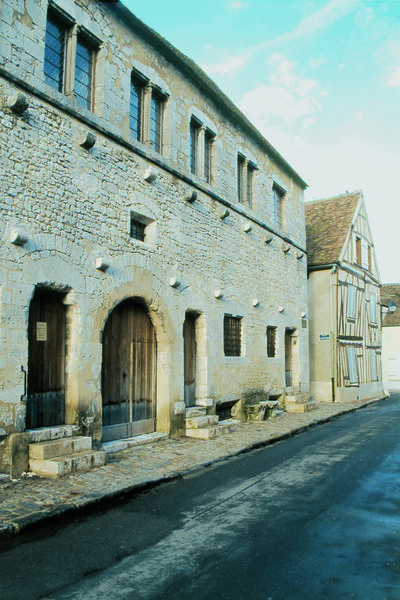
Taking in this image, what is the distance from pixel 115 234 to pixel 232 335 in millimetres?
4764

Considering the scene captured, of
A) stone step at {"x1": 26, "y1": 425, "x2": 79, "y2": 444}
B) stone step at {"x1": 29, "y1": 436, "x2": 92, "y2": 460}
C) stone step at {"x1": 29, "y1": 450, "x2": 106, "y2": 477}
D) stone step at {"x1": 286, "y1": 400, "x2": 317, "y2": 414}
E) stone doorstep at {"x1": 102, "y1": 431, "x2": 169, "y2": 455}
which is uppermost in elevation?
stone step at {"x1": 26, "y1": 425, "x2": 79, "y2": 444}

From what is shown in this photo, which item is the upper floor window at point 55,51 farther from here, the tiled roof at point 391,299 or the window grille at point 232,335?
the tiled roof at point 391,299

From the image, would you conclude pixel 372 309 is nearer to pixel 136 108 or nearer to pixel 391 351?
pixel 391 351

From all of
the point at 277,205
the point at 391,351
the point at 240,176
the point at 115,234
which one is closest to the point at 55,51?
the point at 115,234

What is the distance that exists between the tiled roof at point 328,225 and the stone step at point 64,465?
13.9m

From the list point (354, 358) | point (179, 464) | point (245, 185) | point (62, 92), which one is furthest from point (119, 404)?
point (354, 358)

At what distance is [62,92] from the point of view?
7055mm

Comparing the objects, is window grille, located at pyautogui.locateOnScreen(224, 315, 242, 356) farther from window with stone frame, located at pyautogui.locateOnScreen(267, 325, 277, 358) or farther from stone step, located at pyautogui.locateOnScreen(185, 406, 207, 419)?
window with stone frame, located at pyautogui.locateOnScreen(267, 325, 277, 358)

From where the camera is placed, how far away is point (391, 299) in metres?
30.7

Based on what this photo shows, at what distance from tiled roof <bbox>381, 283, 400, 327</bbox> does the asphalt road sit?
23.7 meters

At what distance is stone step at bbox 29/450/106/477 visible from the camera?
5.61 metres

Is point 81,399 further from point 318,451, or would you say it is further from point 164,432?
point 318,451

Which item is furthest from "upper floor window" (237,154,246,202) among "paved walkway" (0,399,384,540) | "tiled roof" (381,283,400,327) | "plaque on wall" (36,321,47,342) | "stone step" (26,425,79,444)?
"tiled roof" (381,283,400,327)

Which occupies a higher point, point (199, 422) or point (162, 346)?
point (162, 346)
